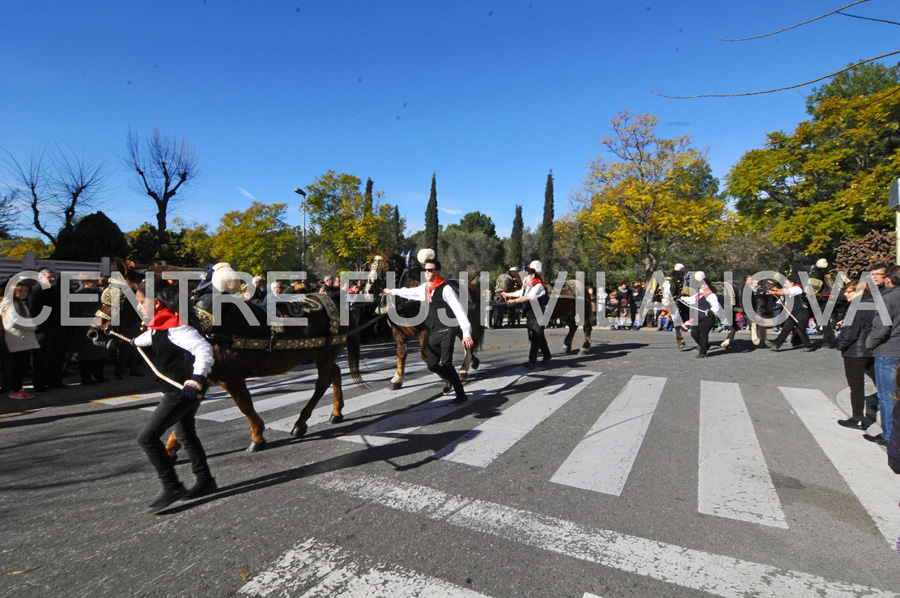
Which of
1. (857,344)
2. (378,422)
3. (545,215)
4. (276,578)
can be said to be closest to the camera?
(276,578)

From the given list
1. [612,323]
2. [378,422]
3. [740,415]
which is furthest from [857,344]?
[612,323]

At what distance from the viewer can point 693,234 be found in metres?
27.6

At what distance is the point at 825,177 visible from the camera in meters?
26.2

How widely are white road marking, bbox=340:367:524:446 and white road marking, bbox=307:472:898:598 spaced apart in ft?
4.05

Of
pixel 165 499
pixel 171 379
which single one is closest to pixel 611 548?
pixel 165 499

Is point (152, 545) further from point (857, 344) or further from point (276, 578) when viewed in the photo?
point (857, 344)

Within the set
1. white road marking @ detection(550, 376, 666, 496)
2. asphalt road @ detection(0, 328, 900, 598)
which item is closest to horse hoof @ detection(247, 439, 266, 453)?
asphalt road @ detection(0, 328, 900, 598)

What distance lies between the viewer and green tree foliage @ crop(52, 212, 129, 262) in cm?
2127

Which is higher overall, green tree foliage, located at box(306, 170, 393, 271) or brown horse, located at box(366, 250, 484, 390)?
green tree foliage, located at box(306, 170, 393, 271)

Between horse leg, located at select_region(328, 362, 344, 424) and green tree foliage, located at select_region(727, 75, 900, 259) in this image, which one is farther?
green tree foliage, located at select_region(727, 75, 900, 259)

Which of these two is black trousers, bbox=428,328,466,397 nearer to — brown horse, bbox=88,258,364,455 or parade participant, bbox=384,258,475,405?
Answer: parade participant, bbox=384,258,475,405

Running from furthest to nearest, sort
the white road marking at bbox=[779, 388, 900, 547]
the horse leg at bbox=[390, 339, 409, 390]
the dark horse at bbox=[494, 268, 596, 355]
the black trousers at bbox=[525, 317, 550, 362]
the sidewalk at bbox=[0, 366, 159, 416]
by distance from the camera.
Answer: the dark horse at bbox=[494, 268, 596, 355]
the black trousers at bbox=[525, 317, 550, 362]
the horse leg at bbox=[390, 339, 409, 390]
the sidewalk at bbox=[0, 366, 159, 416]
the white road marking at bbox=[779, 388, 900, 547]

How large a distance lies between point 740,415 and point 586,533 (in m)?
3.97

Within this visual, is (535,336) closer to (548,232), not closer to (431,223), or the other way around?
(548,232)
